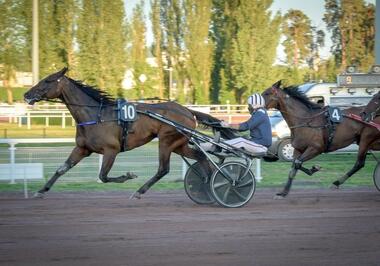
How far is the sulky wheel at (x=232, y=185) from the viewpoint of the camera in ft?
31.3

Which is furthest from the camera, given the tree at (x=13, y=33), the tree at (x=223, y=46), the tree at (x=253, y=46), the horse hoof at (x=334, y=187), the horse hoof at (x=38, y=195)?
the tree at (x=223, y=46)

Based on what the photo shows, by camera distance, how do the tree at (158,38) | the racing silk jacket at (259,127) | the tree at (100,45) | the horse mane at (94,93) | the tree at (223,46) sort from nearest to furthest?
the racing silk jacket at (259,127), the horse mane at (94,93), the tree at (100,45), the tree at (223,46), the tree at (158,38)

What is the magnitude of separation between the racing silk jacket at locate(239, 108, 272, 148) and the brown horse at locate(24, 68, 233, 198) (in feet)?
2.45

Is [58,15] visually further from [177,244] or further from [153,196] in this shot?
[177,244]

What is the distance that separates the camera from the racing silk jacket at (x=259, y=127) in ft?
31.9

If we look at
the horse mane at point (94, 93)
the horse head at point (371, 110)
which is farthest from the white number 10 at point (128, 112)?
the horse head at point (371, 110)

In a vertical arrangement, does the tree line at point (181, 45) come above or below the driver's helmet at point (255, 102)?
above

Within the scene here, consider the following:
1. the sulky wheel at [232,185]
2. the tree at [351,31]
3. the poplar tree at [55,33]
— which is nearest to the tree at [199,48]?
the poplar tree at [55,33]

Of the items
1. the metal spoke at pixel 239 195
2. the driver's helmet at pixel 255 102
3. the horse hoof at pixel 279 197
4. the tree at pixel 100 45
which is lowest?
the horse hoof at pixel 279 197

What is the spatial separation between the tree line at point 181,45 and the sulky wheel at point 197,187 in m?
29.7

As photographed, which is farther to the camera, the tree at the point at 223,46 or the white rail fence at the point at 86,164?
the tree at the point at 223,46

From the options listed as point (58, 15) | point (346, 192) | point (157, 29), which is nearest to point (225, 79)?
point (157, 29)

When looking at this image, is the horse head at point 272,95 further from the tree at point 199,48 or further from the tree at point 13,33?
the tree at point 199,48

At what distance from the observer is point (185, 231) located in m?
7.75
